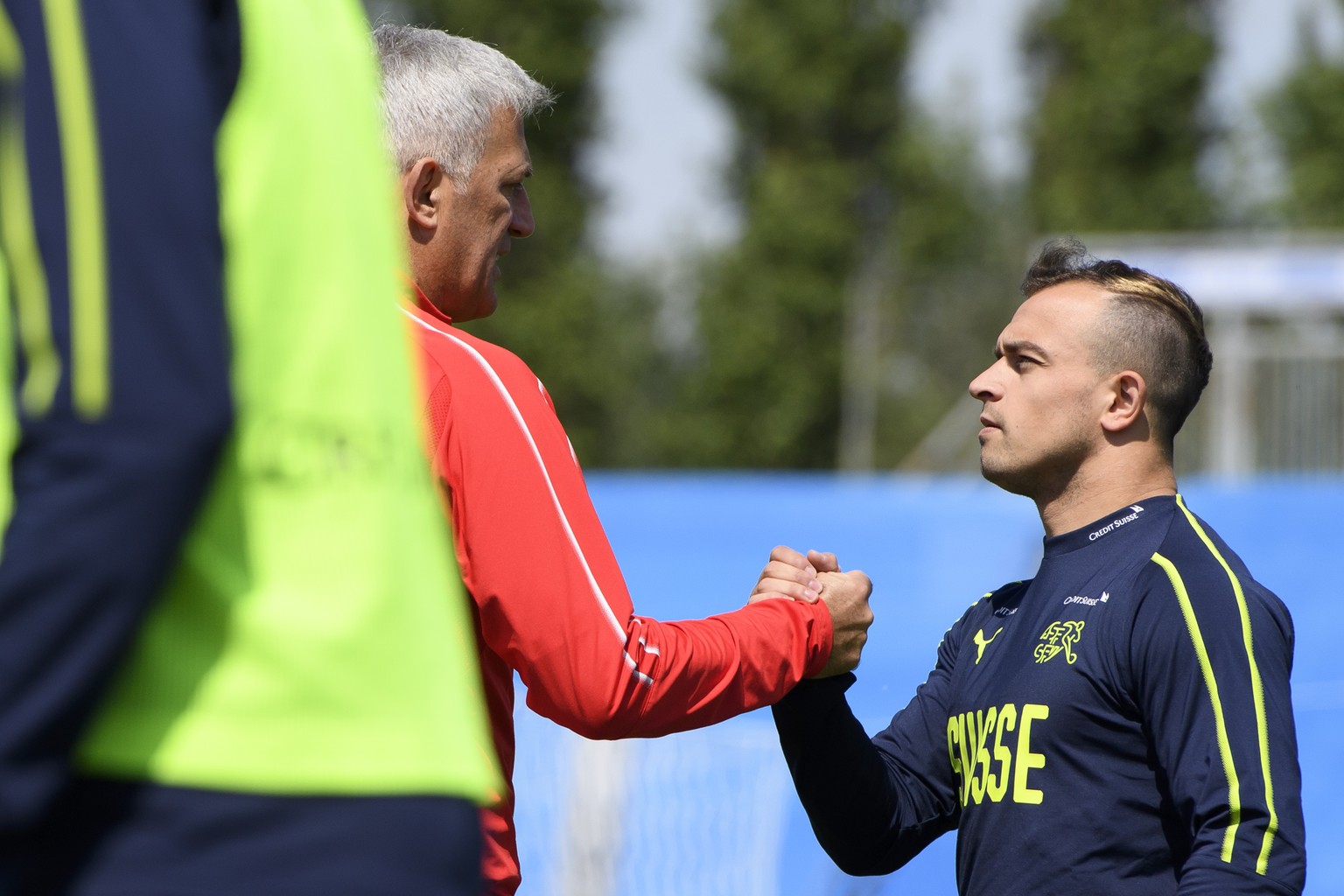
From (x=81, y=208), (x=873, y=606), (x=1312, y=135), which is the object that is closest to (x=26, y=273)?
(x=81, y=208)

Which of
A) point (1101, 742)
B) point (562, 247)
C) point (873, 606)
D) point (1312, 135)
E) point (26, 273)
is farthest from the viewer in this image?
point (1312, 135)

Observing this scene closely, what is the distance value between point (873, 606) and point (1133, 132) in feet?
48.0

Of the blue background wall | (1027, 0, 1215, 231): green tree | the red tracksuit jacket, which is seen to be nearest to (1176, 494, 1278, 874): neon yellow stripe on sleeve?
the red tracksuit jacket

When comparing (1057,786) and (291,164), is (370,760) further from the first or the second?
(1057,786)

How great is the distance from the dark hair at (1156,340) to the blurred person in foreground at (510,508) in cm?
67

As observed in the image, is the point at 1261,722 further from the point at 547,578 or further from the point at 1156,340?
the point at 547,578

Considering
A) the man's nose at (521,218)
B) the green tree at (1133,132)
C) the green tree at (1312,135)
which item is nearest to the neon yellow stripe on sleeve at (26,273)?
the man's nose at (521,218)

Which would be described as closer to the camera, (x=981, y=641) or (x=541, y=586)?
(x=541, y=586)

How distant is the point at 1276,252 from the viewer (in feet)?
47.5

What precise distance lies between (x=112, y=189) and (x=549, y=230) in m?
21.3

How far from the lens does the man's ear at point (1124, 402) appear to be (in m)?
2.34

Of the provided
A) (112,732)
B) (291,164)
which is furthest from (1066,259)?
(112,732)

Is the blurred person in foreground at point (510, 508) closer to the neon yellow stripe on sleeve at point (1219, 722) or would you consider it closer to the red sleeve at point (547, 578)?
the red sleeve at point (547, 578)

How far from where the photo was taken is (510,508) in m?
1.75
